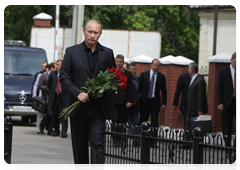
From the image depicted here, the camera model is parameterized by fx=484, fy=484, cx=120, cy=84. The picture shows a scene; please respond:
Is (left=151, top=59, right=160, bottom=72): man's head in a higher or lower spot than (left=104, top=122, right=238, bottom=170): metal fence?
higher

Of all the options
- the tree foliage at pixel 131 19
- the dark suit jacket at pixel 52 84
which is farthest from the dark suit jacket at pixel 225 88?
the tree foliage at pixel 131 19

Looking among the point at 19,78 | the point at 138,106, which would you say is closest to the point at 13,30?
the point at 19,78

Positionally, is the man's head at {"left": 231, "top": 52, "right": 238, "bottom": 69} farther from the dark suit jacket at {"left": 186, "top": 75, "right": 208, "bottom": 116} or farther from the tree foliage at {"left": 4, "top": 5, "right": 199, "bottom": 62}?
the tree foliage at {"left": 4, "top": 5, "right": 199, "bottom": 62}

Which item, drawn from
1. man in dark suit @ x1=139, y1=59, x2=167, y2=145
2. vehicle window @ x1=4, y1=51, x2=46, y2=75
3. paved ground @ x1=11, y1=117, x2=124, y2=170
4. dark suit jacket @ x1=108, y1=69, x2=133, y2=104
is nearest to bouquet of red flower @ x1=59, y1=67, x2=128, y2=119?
paved ground @ x1=11, y1=117, x2=124, y2=170

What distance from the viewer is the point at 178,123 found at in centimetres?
1437

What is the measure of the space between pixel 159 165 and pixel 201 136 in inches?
38.8

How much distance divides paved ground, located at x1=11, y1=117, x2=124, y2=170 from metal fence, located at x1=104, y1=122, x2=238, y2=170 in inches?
14.8

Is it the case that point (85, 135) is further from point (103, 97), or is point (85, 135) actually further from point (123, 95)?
point (123, 95)

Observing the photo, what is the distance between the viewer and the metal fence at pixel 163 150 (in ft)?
19.5

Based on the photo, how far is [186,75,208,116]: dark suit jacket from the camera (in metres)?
10.4

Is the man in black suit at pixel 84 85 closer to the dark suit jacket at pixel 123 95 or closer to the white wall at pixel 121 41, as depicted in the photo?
the dark suit jacket at pixel 123 95

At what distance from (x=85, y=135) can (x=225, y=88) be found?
4.33 m

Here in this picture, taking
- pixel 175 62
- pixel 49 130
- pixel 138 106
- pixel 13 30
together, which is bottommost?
pixel 49 130

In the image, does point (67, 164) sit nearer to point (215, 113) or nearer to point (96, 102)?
point (96, 102)
